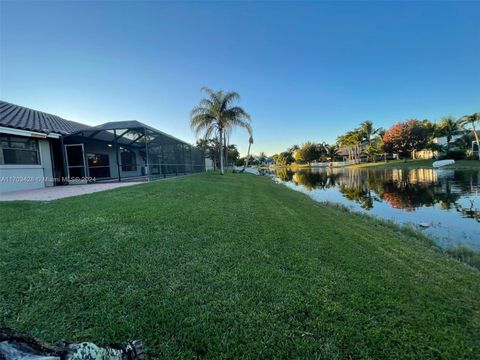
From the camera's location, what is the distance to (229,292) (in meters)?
2.79

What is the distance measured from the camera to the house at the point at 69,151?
1024 cm

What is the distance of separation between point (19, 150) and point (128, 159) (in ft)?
32.0

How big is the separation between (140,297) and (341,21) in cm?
1792

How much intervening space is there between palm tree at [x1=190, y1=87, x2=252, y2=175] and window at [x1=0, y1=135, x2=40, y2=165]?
37.7 ft

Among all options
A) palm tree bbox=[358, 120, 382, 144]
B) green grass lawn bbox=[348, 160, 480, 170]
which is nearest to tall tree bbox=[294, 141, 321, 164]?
palm tree bbox=[358, 120, 382, 144]

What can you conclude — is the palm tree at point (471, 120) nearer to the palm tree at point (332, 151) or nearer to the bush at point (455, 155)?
the bush at point (455, 155)

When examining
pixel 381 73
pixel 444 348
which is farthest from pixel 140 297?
pixel 381 73

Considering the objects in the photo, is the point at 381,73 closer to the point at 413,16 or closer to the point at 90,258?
the point at 413,16

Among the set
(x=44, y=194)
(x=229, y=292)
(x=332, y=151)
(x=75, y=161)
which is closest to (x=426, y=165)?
(x=332, y=151)

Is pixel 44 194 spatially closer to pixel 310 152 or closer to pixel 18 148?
pixel 18 148

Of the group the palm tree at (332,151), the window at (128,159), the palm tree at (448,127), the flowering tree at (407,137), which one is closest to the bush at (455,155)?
the palm tree at (448,127)

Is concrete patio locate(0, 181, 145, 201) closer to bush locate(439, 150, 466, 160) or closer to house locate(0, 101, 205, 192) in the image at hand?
house locate(0, 101, 205, 192)

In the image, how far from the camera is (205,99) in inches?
789

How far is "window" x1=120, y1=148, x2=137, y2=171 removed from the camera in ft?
63.6
